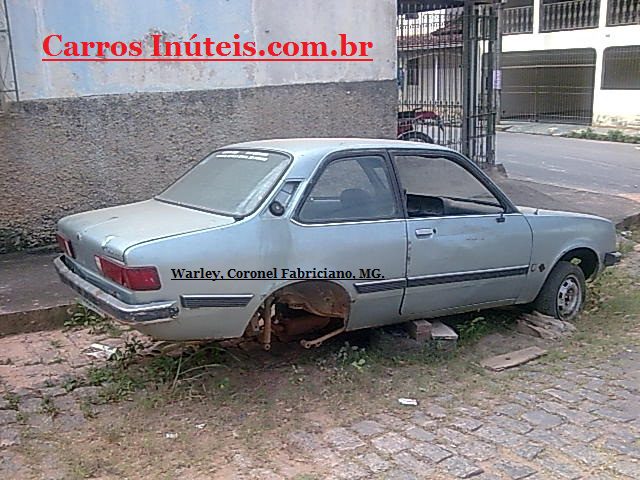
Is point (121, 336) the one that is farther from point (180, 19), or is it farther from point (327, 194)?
point (180, 19)

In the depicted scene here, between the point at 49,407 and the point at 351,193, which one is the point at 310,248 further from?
the point at 49,407

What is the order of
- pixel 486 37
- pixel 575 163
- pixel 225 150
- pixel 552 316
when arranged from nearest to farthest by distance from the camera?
1. pixel 225 150
2. pixel 552 316
3. pixel 486 37
4. pixel 575 163

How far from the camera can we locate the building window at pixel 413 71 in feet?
42.8

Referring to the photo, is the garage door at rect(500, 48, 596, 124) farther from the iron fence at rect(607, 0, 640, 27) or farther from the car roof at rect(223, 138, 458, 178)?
the car roof at rect(223, 138, 458, 178)

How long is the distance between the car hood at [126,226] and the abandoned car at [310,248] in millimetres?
13

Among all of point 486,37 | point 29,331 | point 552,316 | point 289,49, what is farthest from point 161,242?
point 486,37

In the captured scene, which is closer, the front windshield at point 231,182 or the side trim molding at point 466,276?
the front windshield at point 231,182

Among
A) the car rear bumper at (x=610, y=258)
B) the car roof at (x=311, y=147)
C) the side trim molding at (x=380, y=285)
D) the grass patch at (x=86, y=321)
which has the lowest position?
the grass patch at (x=86, y=321)

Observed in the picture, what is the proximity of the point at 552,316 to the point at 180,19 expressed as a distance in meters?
4.85

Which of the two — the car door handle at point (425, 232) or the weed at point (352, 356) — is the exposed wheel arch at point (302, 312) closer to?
the weed at point (352, 356)

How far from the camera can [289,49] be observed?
27.3 ft

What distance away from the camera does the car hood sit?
13.1ft

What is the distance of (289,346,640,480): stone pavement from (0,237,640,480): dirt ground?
0.01 meters

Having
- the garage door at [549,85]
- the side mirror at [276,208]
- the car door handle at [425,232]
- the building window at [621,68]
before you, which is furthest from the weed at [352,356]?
the garage door at [549,85]
